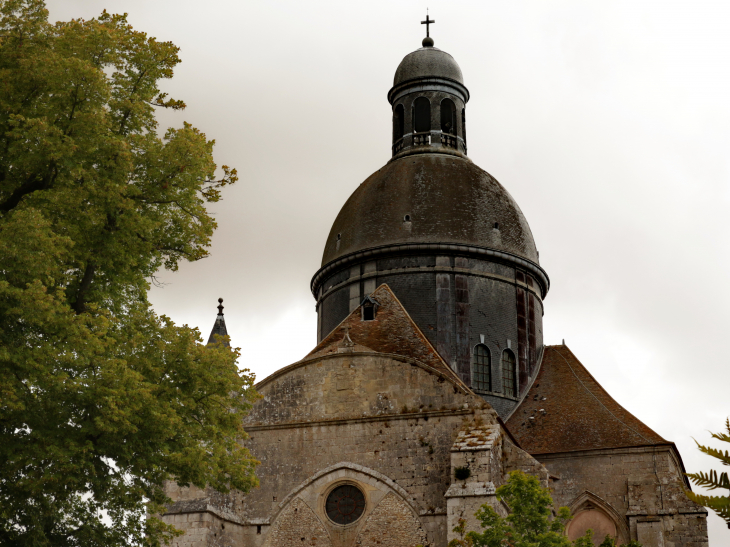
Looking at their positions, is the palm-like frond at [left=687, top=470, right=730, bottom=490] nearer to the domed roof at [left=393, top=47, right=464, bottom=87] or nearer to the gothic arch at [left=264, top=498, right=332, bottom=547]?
the gothic arch at [left=264, top=498, right=332, bottom=547]

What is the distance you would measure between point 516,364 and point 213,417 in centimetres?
1516

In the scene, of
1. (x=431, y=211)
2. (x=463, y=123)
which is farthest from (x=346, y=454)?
(x=463, y=123)

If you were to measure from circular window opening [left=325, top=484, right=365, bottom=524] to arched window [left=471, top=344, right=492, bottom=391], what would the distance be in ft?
23.2

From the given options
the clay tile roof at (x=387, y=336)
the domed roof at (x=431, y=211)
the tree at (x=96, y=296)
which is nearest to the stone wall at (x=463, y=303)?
the domed roof at (x=431, y=211)

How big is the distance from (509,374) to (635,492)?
5175mm

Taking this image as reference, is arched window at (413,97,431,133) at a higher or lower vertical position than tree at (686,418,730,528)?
higher

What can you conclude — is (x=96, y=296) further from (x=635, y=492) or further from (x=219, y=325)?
(x=635, y=492)

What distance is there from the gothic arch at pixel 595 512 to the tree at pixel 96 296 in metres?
12.2

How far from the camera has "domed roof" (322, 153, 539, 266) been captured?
28.2 metres

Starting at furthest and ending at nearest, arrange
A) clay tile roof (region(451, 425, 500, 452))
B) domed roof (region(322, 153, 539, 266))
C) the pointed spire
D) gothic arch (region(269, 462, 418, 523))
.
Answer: domed roof (region(322, 153, 539, 266)) < the pointed spire < gothic arch (region(269, 462, 418, 523)) < clay tile roof (region(451, 425, 500, 452))

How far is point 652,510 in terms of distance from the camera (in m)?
23.5

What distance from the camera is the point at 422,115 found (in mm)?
31594

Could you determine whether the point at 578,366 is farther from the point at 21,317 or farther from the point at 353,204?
the point at 21,317

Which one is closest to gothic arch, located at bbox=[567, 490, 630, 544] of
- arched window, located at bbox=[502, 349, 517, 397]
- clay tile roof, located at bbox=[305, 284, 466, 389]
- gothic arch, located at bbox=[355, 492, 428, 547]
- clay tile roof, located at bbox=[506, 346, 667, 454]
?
clay tile roof, located at bbox=[506, 346, 667, 454]
